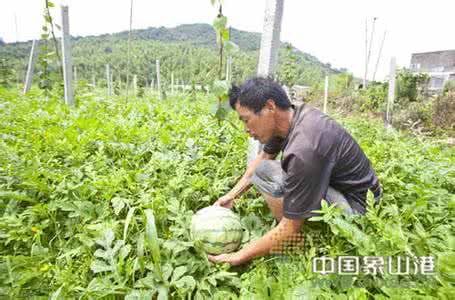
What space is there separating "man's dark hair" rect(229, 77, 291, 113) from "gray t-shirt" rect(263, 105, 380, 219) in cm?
15

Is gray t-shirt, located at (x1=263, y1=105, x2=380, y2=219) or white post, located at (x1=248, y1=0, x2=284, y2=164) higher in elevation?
white post, located at (x1=248, y1=0, x2=284, y2=164)

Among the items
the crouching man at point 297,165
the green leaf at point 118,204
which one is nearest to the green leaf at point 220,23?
the crouching man at point 297,165

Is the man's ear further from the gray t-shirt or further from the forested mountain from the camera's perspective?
the forested mountain

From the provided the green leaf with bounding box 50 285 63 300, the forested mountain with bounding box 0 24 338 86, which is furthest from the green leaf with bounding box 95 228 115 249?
the forested mountain with bounding box 0 24 338 86

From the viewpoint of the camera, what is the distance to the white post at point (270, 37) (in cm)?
238

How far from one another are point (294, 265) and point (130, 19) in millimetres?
5756

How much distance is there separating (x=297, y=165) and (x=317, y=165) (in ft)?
0.44

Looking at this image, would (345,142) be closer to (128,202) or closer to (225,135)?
(128,202)

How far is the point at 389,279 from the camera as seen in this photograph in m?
1.49

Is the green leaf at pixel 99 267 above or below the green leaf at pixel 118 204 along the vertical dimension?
below

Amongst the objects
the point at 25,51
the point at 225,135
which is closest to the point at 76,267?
the point at 225,135

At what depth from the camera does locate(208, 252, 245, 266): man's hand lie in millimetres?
1921

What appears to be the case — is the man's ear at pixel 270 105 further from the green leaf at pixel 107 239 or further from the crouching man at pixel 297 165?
the green leaf at pixel 107 239

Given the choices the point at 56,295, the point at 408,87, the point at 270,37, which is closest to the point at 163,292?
the point at 56,295
